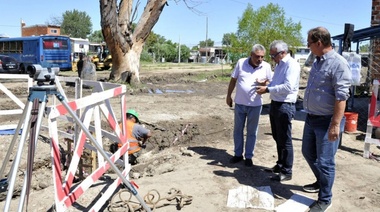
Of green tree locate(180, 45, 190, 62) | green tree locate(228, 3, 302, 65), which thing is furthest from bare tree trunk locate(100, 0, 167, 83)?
green tree locate(180, 45, 190, 62)

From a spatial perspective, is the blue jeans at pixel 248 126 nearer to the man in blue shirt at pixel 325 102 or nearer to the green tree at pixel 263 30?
the man in blue shirt at pixel 325 102

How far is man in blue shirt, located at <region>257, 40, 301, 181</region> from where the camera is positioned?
4.82 m

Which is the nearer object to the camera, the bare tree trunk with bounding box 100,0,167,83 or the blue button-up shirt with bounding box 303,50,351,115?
the blue button-up shirt with bounding box 303,50,351,115

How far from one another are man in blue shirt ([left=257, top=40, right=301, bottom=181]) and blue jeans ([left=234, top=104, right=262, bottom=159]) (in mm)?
401

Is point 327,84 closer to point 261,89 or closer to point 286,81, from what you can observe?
point 286,81

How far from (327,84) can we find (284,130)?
46.6 inches

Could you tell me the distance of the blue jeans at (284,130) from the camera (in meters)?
4.88

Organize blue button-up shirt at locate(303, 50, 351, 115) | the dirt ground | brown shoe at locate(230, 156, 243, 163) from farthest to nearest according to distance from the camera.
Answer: brown shoe at locate(230, 156, 243, 163)
the dirt ground
blue button-up shirt at locate(303, 50, 351, 115)

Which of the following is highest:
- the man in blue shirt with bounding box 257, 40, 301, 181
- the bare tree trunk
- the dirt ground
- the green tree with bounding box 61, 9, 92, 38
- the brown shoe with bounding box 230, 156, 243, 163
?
the green tree with bounding box 61, 9, 92, 38

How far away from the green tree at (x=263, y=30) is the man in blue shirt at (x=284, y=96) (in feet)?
76.1

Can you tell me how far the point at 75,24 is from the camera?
89875 mm

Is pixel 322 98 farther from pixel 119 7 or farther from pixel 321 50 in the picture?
pixel 119 7

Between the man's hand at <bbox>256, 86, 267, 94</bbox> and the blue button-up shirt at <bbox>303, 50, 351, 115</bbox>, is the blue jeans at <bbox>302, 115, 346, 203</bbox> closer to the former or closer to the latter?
the blue button-up shirt at <bbox>303, 50, 351, 115</bbox>

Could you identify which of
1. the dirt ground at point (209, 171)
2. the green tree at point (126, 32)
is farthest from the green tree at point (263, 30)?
the dirt ground at point (209, 171)
